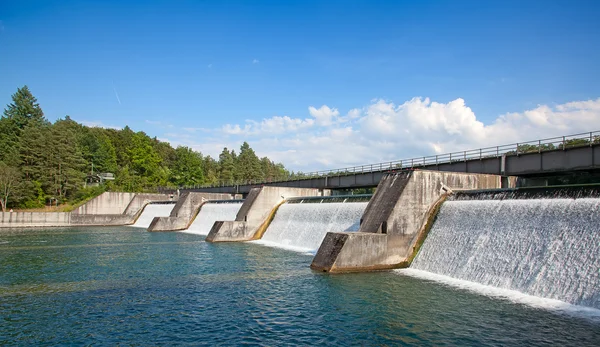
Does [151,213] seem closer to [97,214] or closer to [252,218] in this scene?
[97,214]

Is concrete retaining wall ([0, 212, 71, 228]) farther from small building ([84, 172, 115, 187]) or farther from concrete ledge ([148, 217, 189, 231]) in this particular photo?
small building ([84, 172, 115, 187])

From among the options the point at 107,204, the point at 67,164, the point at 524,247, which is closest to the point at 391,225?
the point at 524,247

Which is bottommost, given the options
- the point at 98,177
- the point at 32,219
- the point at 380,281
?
the point at 380,281

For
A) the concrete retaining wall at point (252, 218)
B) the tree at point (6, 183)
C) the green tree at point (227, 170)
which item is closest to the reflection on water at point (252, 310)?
the concrete retaining wall at point (252, 218)

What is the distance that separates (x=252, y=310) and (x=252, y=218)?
68.1 ft

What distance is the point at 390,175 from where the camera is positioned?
22625 mm

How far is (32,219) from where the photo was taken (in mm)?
50062

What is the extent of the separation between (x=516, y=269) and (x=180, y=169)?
86.5 m

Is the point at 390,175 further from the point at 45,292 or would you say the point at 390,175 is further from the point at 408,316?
the point at 45,292

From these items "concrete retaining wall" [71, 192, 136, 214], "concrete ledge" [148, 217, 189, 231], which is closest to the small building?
"concrete retaining wall" [71, 192, 136, 214]

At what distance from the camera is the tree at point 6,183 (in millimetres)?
54312

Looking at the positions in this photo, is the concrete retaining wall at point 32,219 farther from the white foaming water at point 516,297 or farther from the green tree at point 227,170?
the green tree at point 227,170

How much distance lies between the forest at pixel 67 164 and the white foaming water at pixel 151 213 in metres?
14.4

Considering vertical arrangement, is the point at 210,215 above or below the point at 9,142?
below
